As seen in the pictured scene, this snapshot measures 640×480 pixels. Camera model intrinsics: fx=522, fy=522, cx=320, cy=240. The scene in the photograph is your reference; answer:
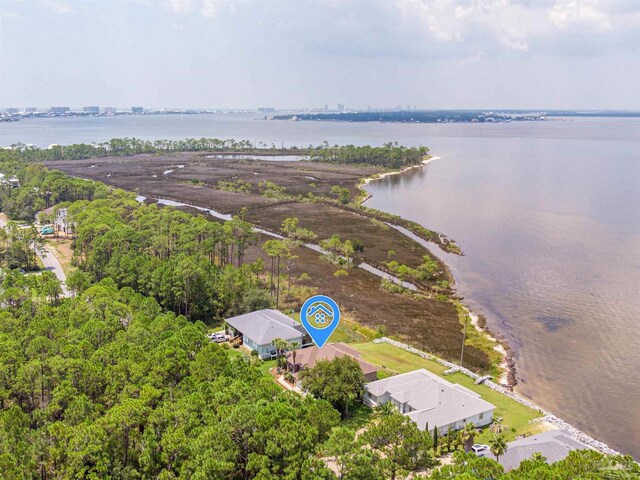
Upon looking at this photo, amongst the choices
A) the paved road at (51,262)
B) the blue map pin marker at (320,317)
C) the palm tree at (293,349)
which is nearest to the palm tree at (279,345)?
the palm tree at (293,349)

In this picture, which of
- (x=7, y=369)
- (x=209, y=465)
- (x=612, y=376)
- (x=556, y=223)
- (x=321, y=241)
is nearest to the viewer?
(x=209, y=465)

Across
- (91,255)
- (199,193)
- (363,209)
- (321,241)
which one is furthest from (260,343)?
(199,193)

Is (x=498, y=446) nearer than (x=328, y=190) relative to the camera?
Yes

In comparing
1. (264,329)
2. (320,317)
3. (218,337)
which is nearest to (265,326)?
(264,329)

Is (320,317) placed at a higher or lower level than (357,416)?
higher

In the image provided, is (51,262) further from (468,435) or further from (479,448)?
(479,448)

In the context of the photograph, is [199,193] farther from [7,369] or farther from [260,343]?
[7,369]

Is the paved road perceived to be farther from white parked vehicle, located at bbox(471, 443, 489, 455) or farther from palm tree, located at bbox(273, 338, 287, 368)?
white parked vehicle, located at bbox(471, 443, 489, 455)

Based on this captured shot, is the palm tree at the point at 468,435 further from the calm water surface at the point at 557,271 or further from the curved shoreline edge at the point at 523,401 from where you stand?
the calm water surface at the point at 557,271
